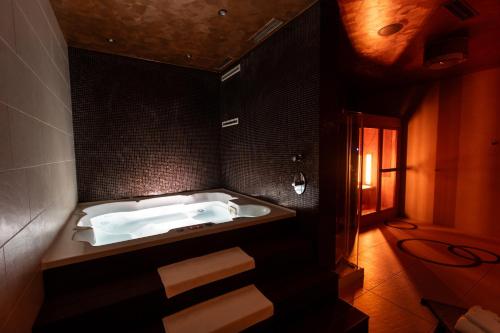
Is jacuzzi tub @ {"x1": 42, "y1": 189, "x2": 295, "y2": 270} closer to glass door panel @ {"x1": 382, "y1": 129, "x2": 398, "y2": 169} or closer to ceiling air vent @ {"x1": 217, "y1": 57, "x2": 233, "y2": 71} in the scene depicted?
ceiling air vent @ {"x1": 217, "y1": 57, "x2": 233, "y2": 71}

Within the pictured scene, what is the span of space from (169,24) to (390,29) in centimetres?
195

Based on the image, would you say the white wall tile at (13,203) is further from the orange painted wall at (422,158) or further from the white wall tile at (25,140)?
the orange painted wall at (422,158)

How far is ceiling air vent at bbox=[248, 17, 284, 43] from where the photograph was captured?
2.01 m

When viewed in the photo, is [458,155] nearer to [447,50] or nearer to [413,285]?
[447,50]

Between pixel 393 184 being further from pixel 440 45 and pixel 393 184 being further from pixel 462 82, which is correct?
pixel 440 45

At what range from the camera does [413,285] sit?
2.01 m

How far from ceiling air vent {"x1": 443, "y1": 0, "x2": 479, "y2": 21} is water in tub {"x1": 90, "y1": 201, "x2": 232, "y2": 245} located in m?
2.62

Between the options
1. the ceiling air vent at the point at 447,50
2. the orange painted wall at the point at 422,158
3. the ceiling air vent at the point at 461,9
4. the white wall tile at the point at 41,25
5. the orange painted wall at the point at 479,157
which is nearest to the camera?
the white wall tile at the point at 41,25

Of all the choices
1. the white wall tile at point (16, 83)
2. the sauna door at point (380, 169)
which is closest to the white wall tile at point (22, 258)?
the white wall tile at point (16, 83)

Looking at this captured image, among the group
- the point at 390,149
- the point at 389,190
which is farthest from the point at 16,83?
the point at 389,190

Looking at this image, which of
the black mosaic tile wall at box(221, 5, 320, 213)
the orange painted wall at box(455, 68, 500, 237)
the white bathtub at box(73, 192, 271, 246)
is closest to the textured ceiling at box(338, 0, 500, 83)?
the orange painted wall at box(455, 68, 500, 237)

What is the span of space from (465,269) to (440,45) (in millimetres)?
2204

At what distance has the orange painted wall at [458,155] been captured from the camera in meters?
3.01

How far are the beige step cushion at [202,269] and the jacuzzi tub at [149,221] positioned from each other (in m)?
0.16
